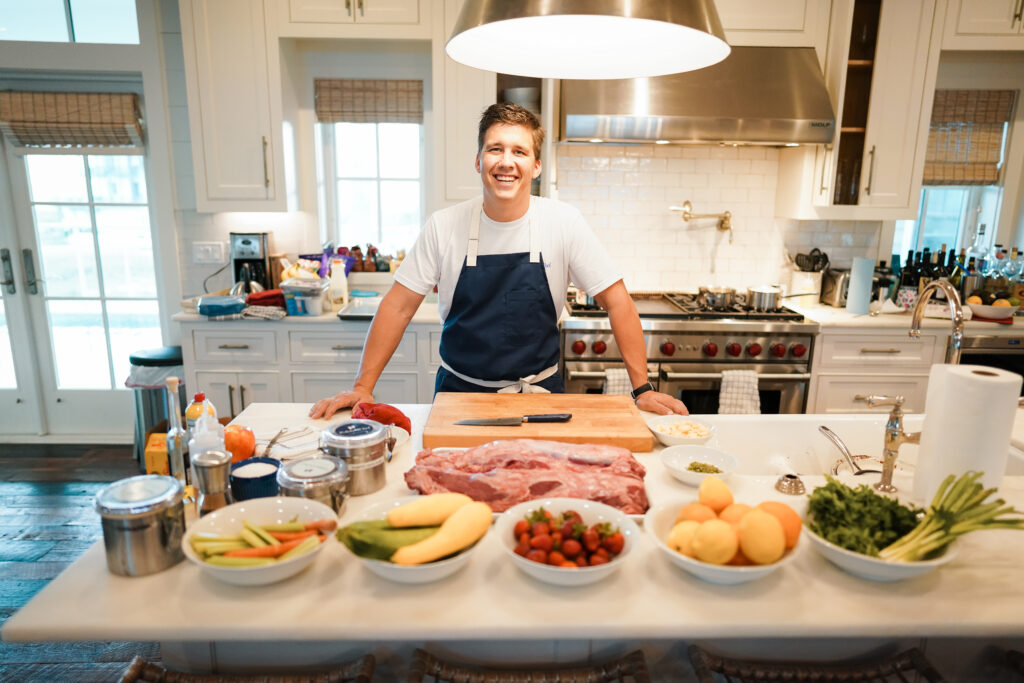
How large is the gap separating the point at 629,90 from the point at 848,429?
2.04 m

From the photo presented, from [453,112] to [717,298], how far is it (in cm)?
172

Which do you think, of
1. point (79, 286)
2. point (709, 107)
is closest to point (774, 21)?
point (709, 107)

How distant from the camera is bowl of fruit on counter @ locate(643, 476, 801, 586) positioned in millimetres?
1114

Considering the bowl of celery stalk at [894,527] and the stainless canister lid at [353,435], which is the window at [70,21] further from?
the bowl of celery stalk at [894,527]

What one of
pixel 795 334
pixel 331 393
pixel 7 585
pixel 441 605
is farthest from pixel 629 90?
pixel 7 585

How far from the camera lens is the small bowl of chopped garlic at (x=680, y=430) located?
1.71m

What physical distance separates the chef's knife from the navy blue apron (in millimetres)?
563

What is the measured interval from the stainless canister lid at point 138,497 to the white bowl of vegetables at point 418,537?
1.03 feet

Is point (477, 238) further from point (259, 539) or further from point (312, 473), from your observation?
point (259, 539)

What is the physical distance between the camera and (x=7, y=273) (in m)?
4.07

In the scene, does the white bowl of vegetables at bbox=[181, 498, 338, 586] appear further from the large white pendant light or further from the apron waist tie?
the apron waist tie

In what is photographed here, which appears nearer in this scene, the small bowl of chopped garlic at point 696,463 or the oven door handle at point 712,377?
the small bowl of chopped garlic at point 696,463

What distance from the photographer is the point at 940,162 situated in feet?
12.9

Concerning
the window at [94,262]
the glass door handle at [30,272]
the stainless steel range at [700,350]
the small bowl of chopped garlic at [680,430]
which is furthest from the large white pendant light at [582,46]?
the glass door handle at [30,272]
